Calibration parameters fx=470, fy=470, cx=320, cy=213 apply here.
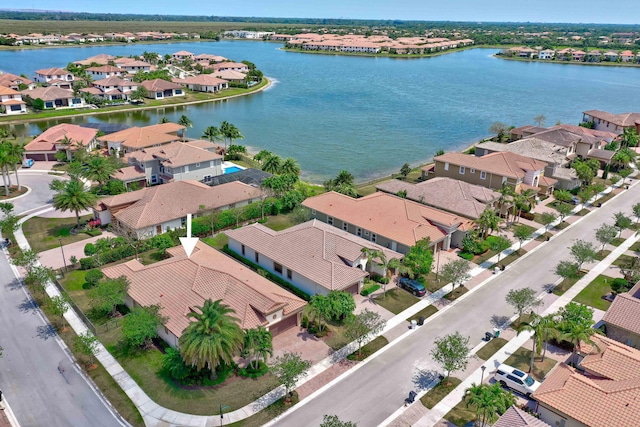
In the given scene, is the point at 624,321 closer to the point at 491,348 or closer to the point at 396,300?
the point at 491,348

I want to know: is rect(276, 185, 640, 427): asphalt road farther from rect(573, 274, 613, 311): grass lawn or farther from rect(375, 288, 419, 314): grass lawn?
rect(573, 274, 613, 311): grass lawn

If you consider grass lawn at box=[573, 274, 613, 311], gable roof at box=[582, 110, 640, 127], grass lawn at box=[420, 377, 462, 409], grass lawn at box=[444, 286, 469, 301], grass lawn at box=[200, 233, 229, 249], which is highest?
gable roof at box=[582, 110, 640, 127]

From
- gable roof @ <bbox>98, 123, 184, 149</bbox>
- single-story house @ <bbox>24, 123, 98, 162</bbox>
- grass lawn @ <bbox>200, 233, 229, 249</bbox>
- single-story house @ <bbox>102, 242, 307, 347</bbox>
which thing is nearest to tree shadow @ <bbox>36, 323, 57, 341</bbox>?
single-story house @ <bbox>102, 242, 307, 347</bbox>

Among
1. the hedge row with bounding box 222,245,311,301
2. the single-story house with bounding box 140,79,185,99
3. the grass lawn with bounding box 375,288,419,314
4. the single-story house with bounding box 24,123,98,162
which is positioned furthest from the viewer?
the single-story house with bounding box 140,79,185,99

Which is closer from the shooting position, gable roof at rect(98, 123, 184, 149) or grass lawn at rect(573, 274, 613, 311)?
grass lawn at rect(573, 274, 613, 311)

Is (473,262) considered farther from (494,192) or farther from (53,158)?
(53,158)

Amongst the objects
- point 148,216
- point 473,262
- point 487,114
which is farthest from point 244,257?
point 487,114

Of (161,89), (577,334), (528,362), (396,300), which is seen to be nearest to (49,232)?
(396,300)

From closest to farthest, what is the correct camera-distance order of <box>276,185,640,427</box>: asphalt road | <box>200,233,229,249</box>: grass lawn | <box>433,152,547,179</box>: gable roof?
<box>276,185,640,427</box>: asphalt road < <box>200,233,229,249</box>: grass lawn < <box>433,152,547,179</box>: gable roof

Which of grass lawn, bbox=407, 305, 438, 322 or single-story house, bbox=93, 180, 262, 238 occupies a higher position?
single-story house, bbox=93, 180, 262, 238
